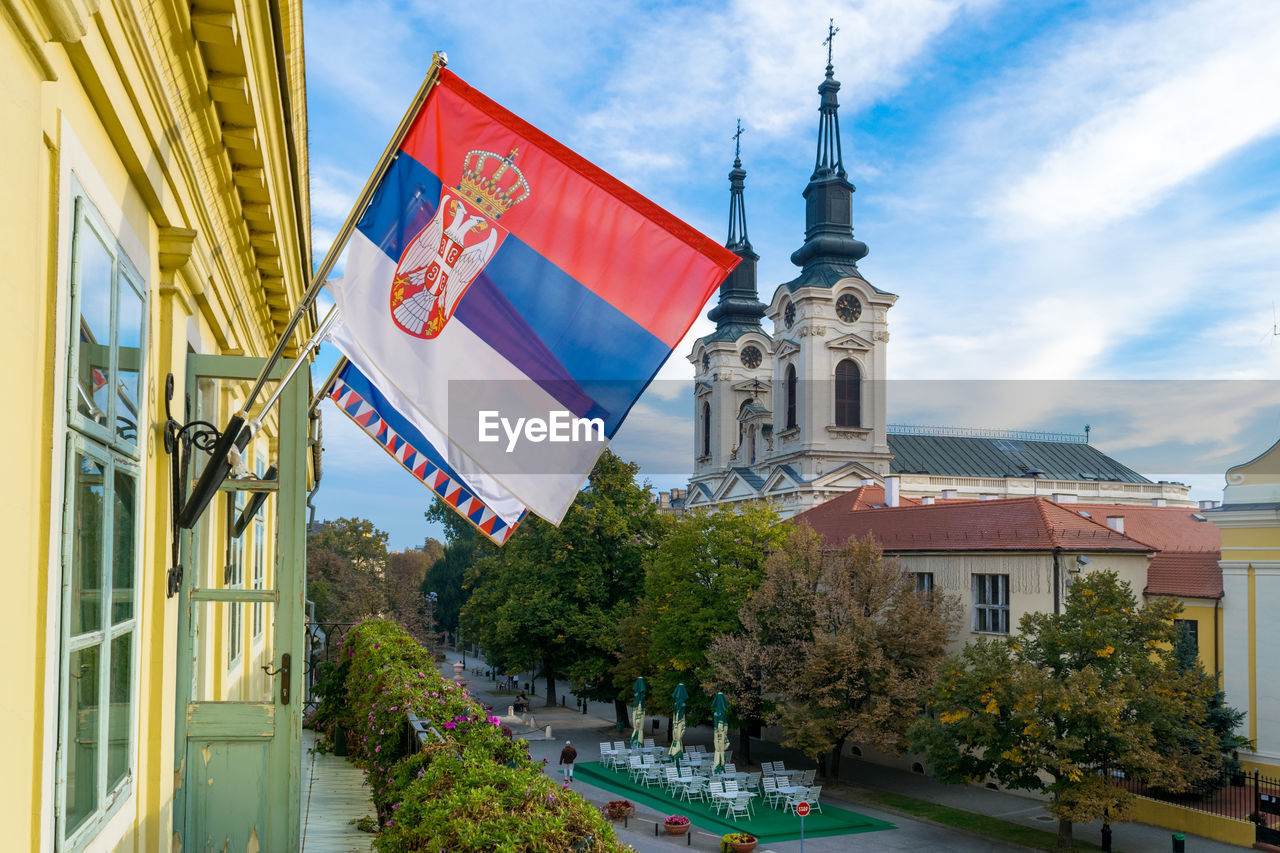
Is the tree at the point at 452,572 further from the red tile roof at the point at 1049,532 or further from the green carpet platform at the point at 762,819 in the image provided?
the green carpet platform at the point at 762,819

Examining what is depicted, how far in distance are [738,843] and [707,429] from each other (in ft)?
209

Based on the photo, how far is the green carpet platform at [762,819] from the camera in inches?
1103

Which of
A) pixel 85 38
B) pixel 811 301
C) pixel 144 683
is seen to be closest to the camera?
pixel 85 38

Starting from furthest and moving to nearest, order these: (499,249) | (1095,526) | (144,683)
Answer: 1. (1095,526)
2. (499,249)
3. (144,683)

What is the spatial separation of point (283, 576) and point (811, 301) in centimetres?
6466

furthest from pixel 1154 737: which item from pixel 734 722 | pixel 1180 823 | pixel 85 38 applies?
pixel 85 38

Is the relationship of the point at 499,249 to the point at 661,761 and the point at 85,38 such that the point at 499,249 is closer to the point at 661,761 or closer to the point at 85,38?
the point at 85,38

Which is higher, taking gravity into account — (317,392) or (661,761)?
(317,392)

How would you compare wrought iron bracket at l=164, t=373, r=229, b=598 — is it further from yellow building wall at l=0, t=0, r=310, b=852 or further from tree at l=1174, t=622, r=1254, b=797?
tree at l=1174, t=622, r=1254, b=797

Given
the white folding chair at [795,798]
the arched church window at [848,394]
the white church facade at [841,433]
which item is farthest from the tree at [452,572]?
the white folding chair at [795,798]

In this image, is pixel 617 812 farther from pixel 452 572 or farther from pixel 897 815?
pixel 452 572

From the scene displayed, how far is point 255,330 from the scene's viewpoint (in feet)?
33.9

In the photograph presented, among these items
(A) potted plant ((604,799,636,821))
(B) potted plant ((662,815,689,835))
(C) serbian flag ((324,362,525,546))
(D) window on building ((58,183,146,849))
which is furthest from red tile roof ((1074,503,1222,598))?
(D) window on building ((58,183,146,849))

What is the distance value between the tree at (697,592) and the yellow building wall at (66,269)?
3204cm
